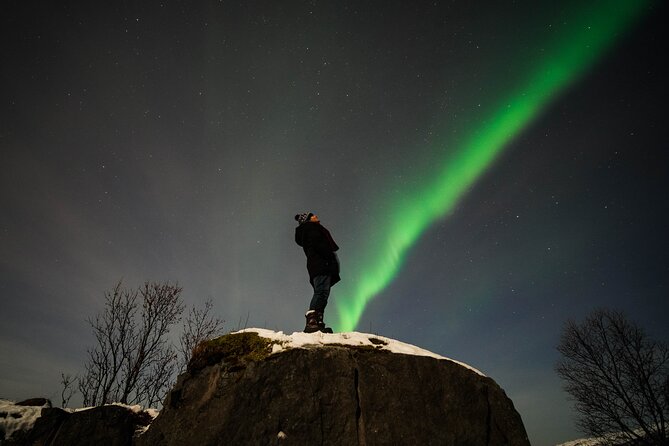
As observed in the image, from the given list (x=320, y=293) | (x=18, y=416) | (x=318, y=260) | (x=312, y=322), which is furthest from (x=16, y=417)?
(x=318, y=260)

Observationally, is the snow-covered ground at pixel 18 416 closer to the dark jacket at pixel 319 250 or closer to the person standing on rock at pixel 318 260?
the person standing on rock at pixel 318 260

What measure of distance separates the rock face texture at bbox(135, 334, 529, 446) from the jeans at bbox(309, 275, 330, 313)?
1.51 m

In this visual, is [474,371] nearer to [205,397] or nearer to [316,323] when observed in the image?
[316,323]

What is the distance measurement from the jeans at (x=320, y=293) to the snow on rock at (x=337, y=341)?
3.15 ft

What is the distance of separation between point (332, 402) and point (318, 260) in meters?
3.02

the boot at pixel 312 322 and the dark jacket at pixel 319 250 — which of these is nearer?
the boot at pixel 312 322

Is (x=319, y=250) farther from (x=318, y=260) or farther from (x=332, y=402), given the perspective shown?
(x=332, y=402)

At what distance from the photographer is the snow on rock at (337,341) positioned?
173 inches

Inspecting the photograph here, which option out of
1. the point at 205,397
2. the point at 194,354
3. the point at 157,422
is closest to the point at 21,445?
the point at 157,422

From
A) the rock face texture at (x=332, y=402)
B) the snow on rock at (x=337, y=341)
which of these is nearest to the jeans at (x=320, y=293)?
the snow on rock at (x=337, y=341)

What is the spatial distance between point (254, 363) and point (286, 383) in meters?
0.53

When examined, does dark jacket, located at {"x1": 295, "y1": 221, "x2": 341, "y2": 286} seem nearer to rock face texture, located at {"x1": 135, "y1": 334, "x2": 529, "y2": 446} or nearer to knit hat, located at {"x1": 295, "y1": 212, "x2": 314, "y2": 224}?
knit hat, located at {"x1": 295, "y1": 212, "x2": 314, "y2": 224}

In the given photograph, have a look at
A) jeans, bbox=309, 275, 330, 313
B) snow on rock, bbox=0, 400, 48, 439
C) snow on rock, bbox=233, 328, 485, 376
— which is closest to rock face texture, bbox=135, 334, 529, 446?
snow on rock, bbox=233, 328, 485, 376

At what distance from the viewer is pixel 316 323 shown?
18.3 feet
